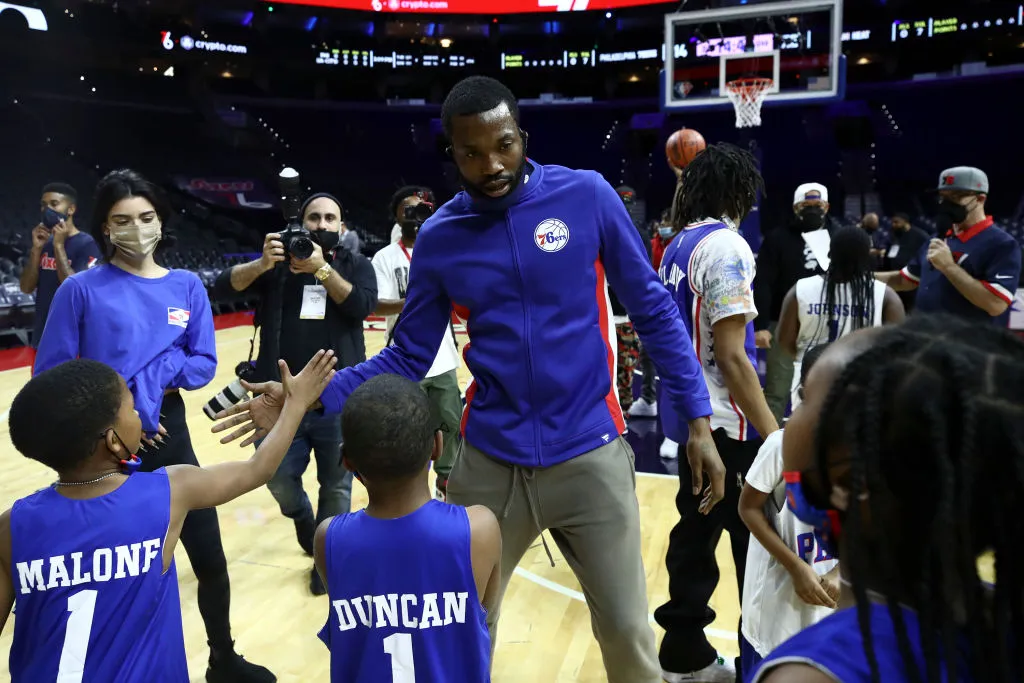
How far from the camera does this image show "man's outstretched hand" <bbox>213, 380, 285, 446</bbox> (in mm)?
2031

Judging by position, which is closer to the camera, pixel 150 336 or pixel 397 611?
pixel 397 611

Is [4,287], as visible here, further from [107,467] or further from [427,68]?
[427,68]

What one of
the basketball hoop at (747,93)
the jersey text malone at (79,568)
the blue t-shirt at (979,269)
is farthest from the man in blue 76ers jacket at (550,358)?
the basketball hoop at (747,93)

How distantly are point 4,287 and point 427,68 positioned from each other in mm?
14336

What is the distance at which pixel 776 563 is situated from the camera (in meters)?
2.01

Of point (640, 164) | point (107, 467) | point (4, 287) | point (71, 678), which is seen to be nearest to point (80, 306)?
point (107, 467)

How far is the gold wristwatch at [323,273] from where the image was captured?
3.07 m

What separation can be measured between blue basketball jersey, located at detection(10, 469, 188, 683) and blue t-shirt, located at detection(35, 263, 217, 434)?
2.76ft

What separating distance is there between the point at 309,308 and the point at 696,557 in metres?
1.84

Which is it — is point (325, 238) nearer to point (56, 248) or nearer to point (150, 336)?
point (150, 336)

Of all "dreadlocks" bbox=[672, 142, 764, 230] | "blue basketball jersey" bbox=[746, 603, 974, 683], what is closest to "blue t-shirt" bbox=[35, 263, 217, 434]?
"dreadlocks" bbox=[672, 142, 764, 230]

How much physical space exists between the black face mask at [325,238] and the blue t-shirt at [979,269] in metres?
3.10

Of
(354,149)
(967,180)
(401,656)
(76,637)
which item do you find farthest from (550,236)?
(354,149)

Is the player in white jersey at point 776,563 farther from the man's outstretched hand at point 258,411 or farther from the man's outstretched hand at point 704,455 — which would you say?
the man's outstretched hand at point 258,411
